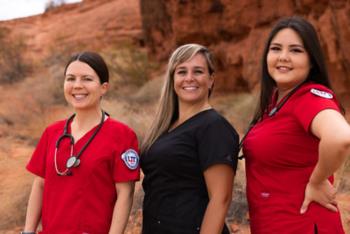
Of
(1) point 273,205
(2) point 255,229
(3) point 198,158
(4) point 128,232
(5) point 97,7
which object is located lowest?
(4) point 128,232

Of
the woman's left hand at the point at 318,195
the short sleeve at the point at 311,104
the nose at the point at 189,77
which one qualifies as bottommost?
the woman's left hand at the point at 318,195

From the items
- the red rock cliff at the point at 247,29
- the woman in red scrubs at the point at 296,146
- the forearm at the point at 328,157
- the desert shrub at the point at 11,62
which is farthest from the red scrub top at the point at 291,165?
the desert shrub at the point at 11,62

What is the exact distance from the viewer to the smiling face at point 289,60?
8.20ft

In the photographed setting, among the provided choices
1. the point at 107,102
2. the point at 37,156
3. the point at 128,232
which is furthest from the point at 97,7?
the point at 37,156

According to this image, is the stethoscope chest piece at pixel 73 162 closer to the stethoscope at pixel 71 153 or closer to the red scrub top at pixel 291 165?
the stethoscope at pixel 71 153

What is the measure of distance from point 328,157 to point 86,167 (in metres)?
1.28

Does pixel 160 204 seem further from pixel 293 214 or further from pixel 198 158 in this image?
pixel 293 214

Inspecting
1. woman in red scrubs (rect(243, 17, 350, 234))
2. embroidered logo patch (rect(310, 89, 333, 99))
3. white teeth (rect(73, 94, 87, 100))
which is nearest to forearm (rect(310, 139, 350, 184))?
woman in red scrubs (rect(243, 17, 350, 234))

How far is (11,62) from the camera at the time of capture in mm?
21578

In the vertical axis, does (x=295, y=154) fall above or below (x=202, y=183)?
above

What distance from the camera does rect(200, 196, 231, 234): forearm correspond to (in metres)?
2.59

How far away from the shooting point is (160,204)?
270cm

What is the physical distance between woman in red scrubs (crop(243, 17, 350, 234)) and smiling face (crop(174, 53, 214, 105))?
0.38 metres

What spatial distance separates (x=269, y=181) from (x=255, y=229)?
0.31 metres
